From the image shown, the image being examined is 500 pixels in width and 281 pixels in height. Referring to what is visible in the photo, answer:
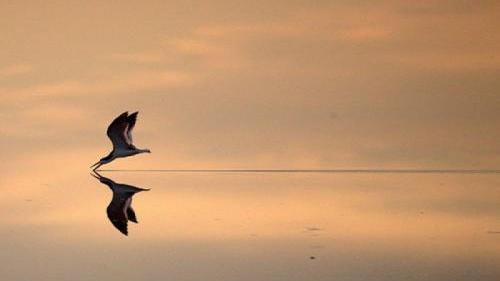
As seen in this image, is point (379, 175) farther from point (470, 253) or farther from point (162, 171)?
point (470, 253)

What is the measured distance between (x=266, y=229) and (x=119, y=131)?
7697mm

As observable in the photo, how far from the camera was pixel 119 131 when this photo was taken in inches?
818

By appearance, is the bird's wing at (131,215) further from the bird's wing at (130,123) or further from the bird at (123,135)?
the bird at (123,135)

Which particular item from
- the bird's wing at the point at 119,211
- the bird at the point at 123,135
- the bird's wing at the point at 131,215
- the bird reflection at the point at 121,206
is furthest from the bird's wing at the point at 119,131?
the bird's wing at the point at 131,215

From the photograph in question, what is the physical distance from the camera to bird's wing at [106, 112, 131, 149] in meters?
20.5

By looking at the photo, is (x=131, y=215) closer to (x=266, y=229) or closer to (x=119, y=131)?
(x=266, y=229)

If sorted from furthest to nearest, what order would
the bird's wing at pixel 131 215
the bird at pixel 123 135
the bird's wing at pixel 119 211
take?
1. the bird at pixel 123 135
2. the bird's wing at pixel 131 215
3. the bird's wing at pixel 119 211

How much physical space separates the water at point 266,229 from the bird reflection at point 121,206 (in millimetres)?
90

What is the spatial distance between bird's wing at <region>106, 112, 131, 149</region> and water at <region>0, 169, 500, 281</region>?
4.47ft

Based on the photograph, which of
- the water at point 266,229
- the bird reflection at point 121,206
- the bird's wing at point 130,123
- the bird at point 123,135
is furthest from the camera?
the bird at point 123,135

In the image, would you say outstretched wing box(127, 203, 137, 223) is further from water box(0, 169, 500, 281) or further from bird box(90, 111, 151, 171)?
bird box(90, 111, 151, 171)

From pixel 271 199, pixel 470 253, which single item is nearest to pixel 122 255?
pixel 470 253

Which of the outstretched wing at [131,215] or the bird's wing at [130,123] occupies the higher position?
the bird's wing at [130,123]

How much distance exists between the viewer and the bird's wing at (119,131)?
20.5 meters
